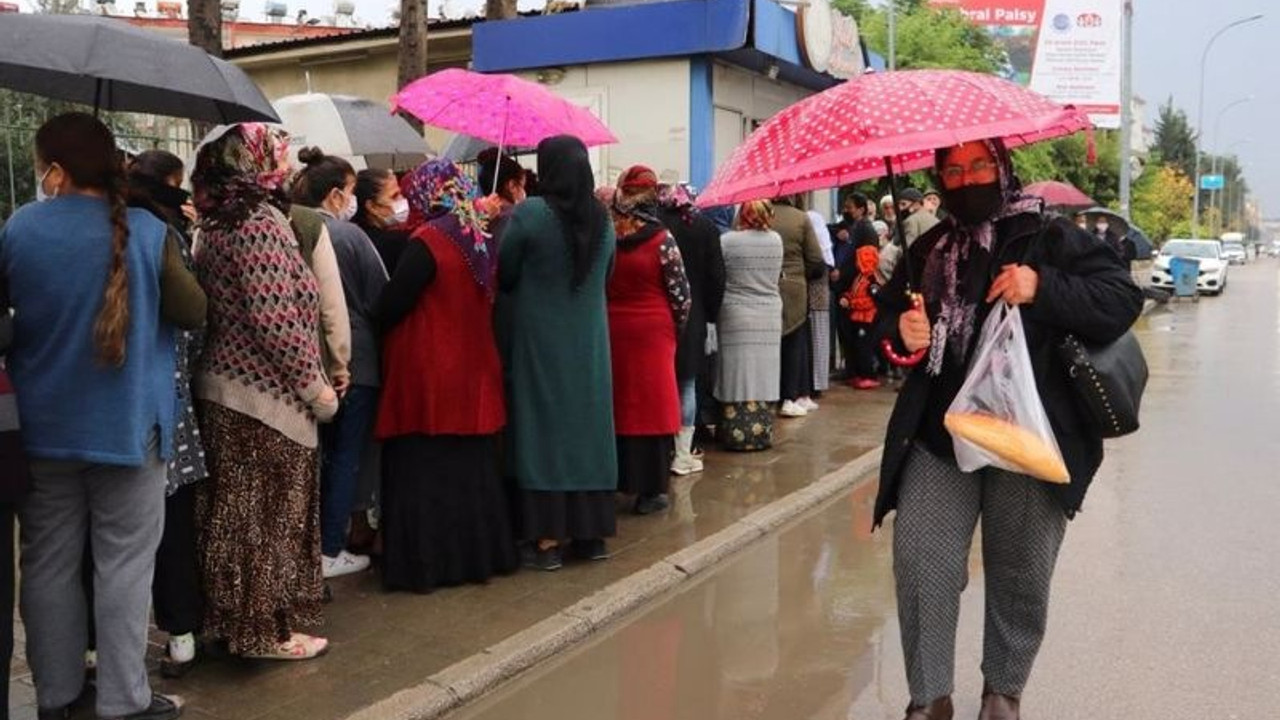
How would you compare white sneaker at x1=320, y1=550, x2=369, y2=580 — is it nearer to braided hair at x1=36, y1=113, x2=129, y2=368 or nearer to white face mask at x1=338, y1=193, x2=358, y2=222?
white face mask at x1=338, y1=193, x2=358, y2=222

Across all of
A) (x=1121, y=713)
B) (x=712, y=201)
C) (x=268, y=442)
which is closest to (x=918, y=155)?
(x=712, y=201)

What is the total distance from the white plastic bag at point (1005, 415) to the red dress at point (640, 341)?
2.98 metres

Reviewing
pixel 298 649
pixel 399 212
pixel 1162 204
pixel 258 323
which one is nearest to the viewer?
pixel 258 323

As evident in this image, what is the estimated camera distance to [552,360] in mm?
5438

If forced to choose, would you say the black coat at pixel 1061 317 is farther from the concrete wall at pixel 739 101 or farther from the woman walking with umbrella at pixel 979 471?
the concrete wall at pixel 739 101

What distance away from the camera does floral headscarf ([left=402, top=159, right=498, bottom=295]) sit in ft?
17.0

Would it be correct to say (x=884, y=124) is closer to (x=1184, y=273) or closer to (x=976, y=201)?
(x=976, y=201)

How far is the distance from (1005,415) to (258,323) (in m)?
2.47

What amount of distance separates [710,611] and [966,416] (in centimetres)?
228

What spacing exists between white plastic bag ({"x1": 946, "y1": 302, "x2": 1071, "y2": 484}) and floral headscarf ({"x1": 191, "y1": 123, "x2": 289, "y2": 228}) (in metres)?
2.47

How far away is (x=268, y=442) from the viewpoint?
420 cm

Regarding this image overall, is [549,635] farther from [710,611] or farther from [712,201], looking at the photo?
[712,201]

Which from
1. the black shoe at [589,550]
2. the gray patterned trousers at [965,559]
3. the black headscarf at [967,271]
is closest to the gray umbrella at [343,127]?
the black shoe at [589,550]

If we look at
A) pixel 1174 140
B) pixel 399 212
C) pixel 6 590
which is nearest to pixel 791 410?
pixel 399 212
